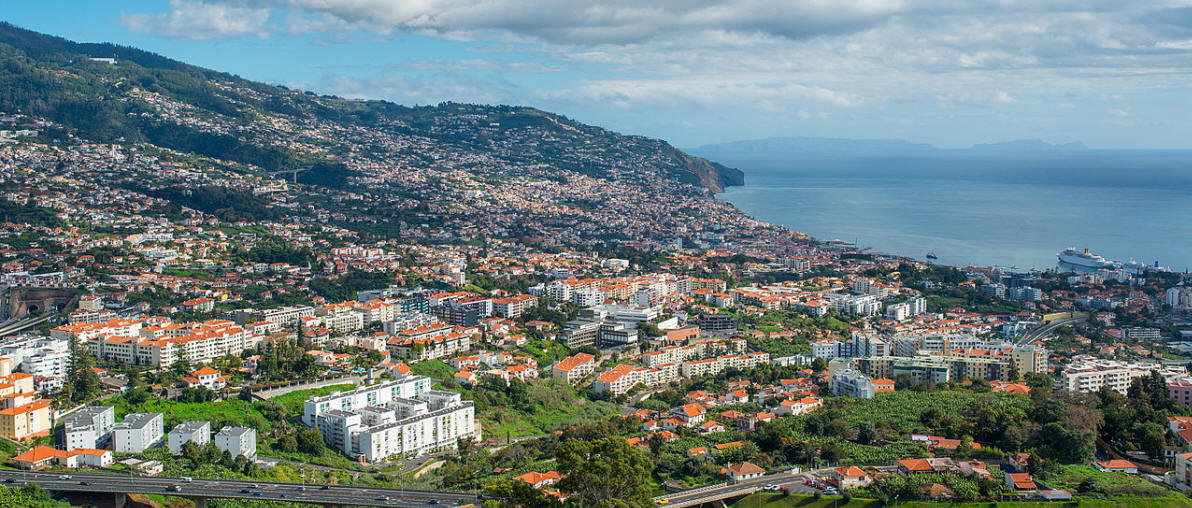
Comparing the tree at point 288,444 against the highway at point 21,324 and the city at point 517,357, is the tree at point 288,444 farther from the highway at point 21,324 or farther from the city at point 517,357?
the highway at point 21,324

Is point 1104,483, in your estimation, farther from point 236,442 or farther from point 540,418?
point 236,442

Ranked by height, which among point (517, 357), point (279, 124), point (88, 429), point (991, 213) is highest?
point (279, 124)

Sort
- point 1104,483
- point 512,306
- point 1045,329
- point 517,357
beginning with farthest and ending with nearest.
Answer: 1. point 1045,329
2. point 512,306
3. point 517,357
4. point 1104,483

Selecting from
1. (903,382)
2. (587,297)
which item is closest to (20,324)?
(587,297)

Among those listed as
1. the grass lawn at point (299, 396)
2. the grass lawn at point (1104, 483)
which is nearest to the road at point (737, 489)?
the grass lawn at point (1104, 483)

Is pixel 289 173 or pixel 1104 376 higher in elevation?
pixel 289 173

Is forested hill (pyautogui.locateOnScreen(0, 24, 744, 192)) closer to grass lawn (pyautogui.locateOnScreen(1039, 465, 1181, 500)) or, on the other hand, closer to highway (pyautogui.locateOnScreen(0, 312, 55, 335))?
highway (pyautogui.locateOnScreen(0, 312, 55, 335))

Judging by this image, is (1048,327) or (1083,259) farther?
(1083,259)

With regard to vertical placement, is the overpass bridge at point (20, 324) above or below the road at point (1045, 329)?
above

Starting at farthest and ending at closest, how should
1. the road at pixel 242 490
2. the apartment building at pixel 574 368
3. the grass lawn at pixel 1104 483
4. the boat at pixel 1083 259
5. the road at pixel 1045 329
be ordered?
the boat at pixel 1083 259
the road at pixel 1045 329
the apartment building at pixel 574 368
the grass lawn at pixel 1104 483
the road at pixel 242 490
